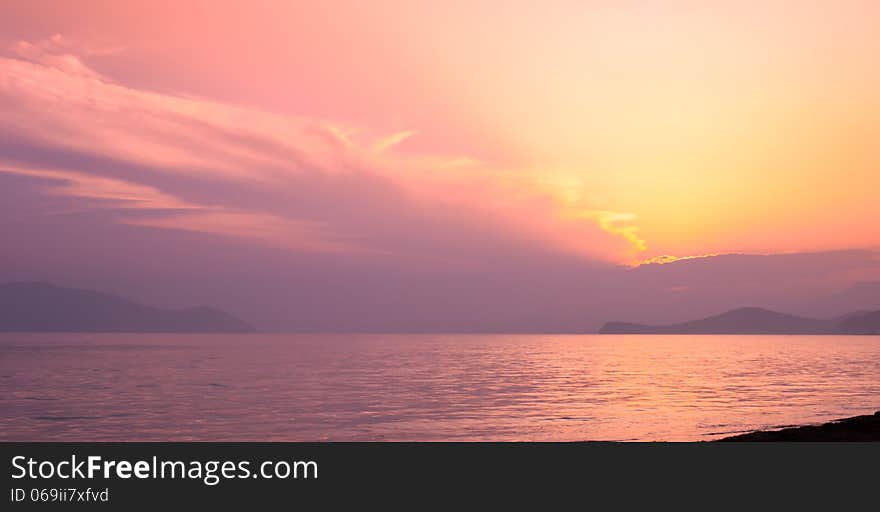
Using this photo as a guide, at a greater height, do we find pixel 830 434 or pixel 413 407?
pixel 413 407
